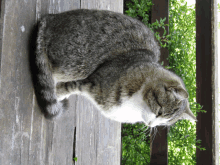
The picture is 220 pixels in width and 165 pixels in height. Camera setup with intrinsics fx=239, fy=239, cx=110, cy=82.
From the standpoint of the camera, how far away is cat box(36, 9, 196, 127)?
5.64ft

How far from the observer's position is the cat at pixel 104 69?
1.72 metres

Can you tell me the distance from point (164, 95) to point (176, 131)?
1673 mm

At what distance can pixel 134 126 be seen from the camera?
371cm

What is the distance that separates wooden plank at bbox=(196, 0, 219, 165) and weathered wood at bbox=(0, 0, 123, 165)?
4.47 feet

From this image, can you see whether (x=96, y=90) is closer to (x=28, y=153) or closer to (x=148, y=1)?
(x=28, y=153)

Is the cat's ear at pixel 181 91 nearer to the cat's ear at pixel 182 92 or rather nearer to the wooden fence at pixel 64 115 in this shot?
the cat's ear at pixel 182 92

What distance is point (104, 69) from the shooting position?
5.77 feet

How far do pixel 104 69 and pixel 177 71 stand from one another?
1.89 meters

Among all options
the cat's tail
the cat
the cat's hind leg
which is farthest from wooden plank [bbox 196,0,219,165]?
the cat's tail

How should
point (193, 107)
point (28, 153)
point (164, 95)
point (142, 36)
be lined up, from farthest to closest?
point (193, 107) < point (142, 36) < point (164, 95) < point (28, 153)

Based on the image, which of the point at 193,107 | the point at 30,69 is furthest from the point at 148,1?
the point at 30,69

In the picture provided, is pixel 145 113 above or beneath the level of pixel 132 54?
beneath

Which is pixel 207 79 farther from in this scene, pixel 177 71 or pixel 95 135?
pixel 95 135

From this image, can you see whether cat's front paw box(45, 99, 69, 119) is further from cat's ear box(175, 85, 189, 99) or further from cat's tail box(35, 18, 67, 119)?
cat's ear box(175, 85, 189, 99)
